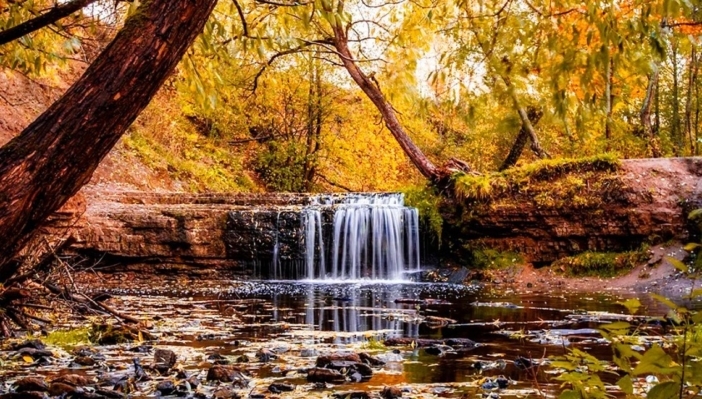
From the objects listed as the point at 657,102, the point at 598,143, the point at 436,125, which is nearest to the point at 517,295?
the point at 598,143

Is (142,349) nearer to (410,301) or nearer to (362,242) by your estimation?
(410,301)

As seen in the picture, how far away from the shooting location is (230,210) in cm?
1652

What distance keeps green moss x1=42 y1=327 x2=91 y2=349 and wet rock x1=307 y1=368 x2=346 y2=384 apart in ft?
7.96

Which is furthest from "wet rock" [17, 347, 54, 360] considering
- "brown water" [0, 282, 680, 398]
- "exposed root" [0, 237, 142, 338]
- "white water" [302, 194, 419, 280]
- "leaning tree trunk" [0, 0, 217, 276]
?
"white water" [302, 194, 419, 280]

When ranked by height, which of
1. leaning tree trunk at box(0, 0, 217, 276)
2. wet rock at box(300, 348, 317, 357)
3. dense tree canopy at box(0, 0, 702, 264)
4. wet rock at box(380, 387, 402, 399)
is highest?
dense tree canopy at box(0, 0, 702, 264)

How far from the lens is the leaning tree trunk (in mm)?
2682

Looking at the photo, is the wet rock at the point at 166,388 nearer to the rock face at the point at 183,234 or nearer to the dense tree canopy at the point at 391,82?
the dense tree canopy at the point at 391,82

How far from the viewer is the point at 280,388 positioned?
4242 millimetres

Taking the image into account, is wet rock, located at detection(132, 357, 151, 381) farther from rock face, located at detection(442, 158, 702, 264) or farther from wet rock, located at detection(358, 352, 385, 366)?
rock face, located at detection(442, 158, 702, 264)

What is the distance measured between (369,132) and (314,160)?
2623 millimetres

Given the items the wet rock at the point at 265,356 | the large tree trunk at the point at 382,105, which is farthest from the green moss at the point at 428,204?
the wet rock at the point at 265,356

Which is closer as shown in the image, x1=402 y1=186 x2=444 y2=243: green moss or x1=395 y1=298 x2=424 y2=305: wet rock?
x1=395 y1=298 x2=424 y2=305: wet rock

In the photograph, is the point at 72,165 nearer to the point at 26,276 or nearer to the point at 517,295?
the point at 26,276

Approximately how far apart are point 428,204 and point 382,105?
10.1 feet
